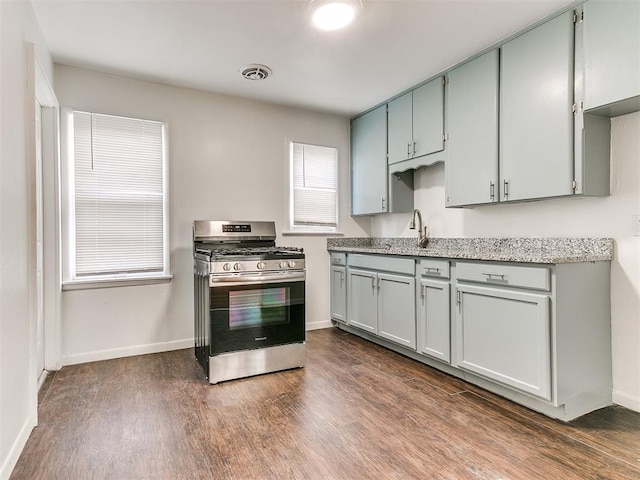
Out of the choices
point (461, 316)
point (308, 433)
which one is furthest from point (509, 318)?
point (308, 433)

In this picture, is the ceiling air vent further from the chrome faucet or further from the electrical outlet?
the electrical outlet

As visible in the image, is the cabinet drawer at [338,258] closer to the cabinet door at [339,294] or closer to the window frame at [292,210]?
the cabinet door at [339,294]

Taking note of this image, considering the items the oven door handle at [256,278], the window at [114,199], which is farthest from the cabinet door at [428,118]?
the window at [114,199]

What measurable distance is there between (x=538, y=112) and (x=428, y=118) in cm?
101

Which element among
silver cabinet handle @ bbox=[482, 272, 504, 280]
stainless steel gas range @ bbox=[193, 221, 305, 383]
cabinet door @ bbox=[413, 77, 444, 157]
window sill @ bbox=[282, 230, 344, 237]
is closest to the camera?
silver cabinet handle @ bbox=[482, 272, 504, 280]

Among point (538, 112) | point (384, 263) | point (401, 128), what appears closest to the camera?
point (538, 112)

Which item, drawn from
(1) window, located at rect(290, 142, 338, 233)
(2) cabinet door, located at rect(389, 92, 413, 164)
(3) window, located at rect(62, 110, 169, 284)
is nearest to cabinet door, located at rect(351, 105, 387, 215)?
(2) cabinet door, located at rect(389, 92, 413, 164)

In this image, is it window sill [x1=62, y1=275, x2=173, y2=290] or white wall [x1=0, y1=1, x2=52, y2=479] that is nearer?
white wall [x1=0, y1=1, x2=52, y2=479]

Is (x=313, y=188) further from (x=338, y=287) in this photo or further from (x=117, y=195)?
(x=117, y=195)

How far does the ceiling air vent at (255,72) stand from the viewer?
3.03 meters

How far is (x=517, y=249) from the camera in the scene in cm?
283

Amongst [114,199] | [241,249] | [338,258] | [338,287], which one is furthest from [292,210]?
[114,199]

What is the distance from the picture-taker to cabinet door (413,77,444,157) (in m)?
3.17

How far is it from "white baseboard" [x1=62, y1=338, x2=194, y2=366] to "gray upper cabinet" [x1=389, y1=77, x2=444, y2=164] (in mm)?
2695
